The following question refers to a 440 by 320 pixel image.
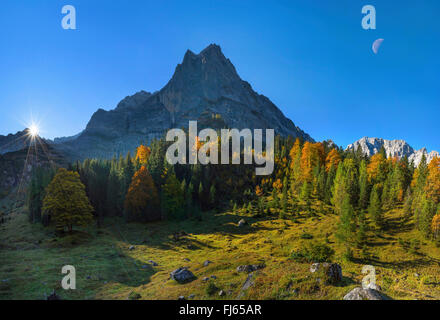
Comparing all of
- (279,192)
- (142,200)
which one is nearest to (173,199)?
(142,200)

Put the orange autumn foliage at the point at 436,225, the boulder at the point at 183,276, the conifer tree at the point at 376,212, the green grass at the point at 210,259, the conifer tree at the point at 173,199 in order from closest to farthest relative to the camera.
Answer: the green grass at the point at 210,259 < the boulder at the point at 183,276 < the orange autumn foliage at the point at 436,225 < the conifer tree at the point at 376,212 < the conifer tree at the point at 173,199

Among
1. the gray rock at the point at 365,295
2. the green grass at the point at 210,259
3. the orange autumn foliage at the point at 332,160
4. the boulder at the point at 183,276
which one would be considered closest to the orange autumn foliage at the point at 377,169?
the orange autumn foliage at the point at 332,160

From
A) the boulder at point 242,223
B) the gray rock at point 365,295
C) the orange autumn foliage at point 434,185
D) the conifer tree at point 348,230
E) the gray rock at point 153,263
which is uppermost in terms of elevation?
the orange autumn foliage at point 434,185

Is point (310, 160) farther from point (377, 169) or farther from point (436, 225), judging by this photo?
point (436, 225)

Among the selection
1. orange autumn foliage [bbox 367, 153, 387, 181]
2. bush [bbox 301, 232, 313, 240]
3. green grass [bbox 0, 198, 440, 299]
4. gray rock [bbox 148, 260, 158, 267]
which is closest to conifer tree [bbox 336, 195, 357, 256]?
green grass [bbox 0, 198, 440, 299]

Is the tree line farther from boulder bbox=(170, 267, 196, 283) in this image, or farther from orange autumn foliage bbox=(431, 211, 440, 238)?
boulder bbox=(170, 267, 196, 283)

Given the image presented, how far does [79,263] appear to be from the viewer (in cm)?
2886

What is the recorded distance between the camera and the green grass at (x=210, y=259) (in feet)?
58.0

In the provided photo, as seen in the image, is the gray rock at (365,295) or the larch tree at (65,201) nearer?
the gray rock at (365,295)

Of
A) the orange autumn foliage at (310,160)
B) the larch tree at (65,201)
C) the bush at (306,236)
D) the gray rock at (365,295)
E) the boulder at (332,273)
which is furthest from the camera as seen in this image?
the orange autumn foliage at (310,160)

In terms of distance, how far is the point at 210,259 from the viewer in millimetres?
32844

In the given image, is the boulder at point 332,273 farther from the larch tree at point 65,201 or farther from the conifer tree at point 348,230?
the larch tree at point 65,201

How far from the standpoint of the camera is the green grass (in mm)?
17672
